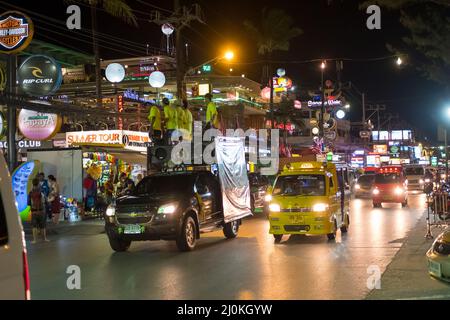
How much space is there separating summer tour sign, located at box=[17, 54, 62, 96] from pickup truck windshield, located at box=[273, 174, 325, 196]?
797 cm

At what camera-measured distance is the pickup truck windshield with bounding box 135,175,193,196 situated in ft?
44.9

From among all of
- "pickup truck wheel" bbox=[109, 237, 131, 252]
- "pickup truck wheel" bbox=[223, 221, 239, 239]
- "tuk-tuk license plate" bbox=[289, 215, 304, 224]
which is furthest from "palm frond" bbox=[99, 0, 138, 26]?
"tuk-tuk license plate" bbox=[289, 215, 304, 224]

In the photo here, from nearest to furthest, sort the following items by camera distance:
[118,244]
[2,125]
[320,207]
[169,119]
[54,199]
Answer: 1. [118,244]
2. [320,207]
3. [169,119]
4. [54,199]
5. [2,125]

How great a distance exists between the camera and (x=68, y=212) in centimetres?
2147

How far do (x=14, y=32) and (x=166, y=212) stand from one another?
842 cm

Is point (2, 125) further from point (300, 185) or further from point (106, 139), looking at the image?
point (300, 185)

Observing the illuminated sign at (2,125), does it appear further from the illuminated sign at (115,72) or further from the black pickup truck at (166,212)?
the black pickup truck at (166,212)

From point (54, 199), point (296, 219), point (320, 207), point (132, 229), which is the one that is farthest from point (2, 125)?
point (320, 207)

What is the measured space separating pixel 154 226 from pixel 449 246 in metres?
6.72

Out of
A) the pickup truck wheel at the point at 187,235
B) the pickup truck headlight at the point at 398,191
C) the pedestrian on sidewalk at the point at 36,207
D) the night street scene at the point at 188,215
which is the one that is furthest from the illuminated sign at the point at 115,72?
the pickup truck headlight at the point at 398,191

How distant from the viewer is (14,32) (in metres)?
16.8
